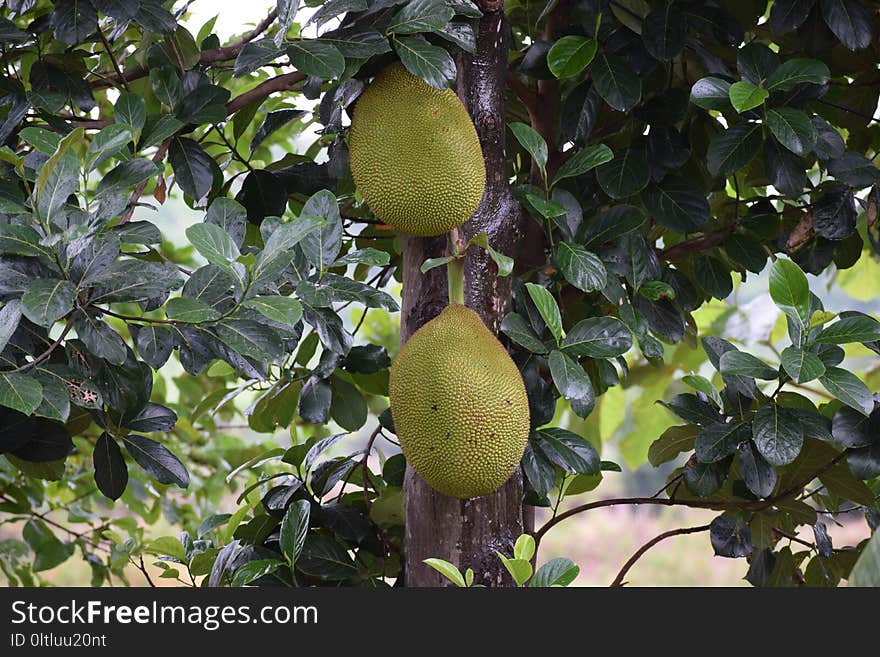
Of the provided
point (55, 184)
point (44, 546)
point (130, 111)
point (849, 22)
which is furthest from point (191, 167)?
point (44, 546)

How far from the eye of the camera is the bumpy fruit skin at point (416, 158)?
2.05 ft

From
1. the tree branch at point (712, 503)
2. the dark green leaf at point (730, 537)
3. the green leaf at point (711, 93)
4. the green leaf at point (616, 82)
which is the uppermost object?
the green leaf at point (616, 82)

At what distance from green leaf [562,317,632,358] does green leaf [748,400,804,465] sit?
128 mm

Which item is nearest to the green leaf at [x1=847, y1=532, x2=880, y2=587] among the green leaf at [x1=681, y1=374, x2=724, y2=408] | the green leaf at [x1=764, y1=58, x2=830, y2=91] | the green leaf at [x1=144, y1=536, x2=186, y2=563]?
the green leaf at [x1=681, y1=374, x2=724, y2=408]

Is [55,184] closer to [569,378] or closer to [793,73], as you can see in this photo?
[569,378]

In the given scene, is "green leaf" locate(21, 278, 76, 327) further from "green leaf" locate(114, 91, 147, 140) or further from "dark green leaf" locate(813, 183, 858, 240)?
"dark green leaf" locate(813, 183, 858, 240)

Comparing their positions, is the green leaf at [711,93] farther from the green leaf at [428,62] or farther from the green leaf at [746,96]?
the green leaf at [428,62]

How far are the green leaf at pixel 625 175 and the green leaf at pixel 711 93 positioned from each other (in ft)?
0.29

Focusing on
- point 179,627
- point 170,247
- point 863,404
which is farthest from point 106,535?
point 863,404

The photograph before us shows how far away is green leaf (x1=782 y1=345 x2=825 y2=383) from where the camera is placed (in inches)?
25.7

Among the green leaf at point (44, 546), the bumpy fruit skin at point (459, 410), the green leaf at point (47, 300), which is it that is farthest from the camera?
the green leaf at point (44, 546)

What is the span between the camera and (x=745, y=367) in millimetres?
697

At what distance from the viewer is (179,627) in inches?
23.3

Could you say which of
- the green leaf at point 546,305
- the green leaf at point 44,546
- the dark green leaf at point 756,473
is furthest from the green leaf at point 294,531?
the green leaf at point 44,546
